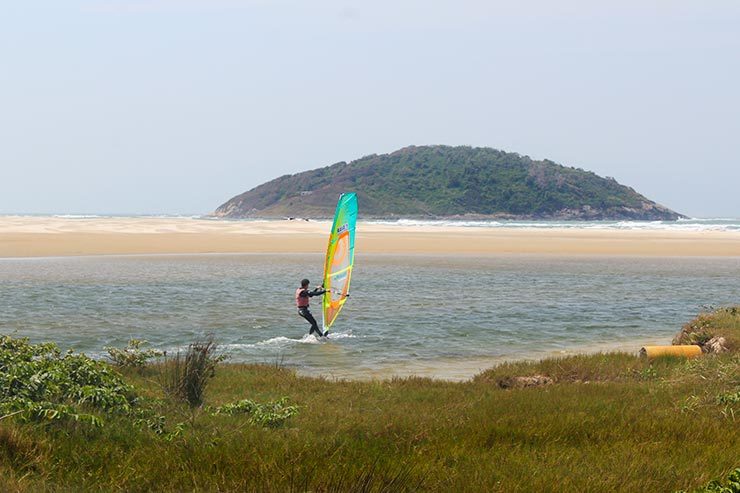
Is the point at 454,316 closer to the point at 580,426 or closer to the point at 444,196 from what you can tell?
the point at 580,426

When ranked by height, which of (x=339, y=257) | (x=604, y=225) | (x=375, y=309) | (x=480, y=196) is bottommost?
(x=375, y=309)

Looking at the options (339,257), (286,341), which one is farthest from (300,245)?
(286,341)

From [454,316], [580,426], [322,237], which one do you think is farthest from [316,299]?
[322,237]

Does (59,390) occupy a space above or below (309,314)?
above

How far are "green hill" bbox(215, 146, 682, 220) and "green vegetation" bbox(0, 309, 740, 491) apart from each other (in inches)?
5903

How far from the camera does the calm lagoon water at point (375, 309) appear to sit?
15.7 m

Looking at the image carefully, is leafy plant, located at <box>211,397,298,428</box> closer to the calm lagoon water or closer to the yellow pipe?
the calm lagoon water

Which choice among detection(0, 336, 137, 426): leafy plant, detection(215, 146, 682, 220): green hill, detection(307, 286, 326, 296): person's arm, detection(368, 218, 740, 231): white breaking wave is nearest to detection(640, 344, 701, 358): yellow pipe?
detection(307, 286, 326, 296): person's arm

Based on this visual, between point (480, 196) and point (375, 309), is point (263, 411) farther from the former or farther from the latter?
point (480, 196)

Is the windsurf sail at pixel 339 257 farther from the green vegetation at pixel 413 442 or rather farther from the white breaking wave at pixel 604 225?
the white breaking wave at pixel 604 225

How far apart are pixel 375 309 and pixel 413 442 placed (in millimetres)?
14861

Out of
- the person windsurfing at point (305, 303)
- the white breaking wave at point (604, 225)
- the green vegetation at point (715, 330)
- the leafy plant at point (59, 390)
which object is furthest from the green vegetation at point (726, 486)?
the white breaking wave at point (604, 225)

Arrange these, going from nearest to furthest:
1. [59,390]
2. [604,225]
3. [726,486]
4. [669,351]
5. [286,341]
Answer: [726,486] < [59,390] < [669,351] < [286,341] < [604,225]

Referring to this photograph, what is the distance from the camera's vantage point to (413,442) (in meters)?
6.75
